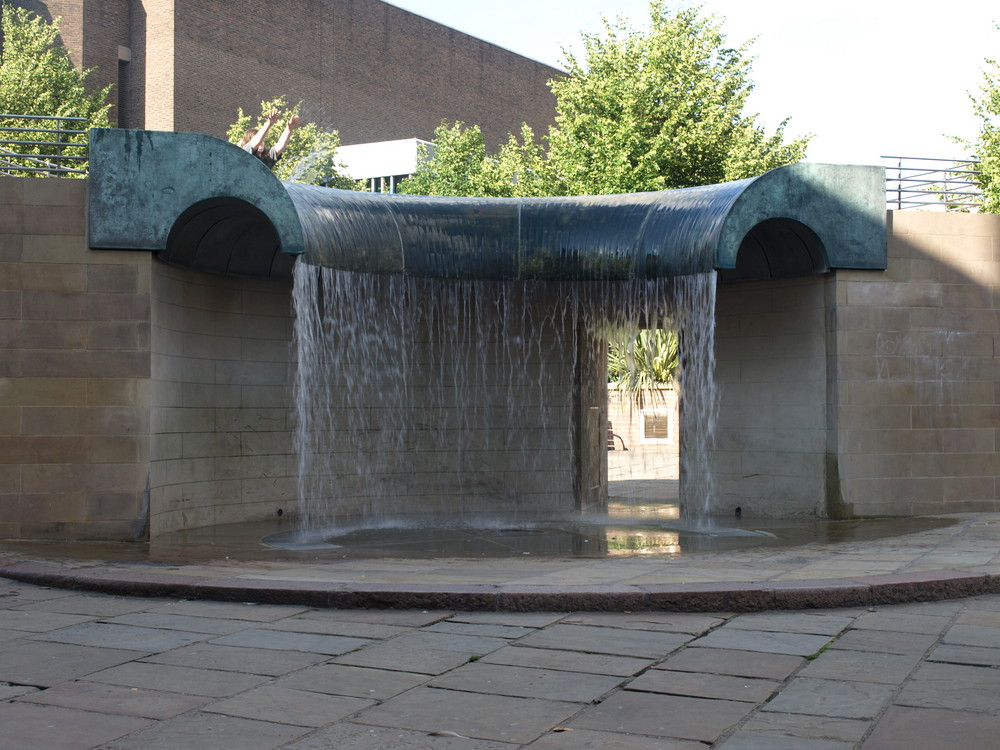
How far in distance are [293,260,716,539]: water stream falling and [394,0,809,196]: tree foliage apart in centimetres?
1284

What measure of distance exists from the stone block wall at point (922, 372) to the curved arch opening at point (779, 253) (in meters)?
0.45

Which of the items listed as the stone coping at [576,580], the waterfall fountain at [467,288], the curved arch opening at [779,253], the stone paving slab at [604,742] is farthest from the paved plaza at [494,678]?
the curved arch opening at [779,253]

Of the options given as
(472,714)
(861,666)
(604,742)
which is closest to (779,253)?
(861,666)

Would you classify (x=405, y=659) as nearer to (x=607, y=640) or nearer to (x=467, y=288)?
(x=607, y=640)

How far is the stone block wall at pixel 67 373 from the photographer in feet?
34.9

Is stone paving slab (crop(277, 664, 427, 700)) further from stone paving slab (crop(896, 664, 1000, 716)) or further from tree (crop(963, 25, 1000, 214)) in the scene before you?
tree (crop(963, 25, 1000, 214))

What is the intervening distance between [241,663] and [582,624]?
2.15m

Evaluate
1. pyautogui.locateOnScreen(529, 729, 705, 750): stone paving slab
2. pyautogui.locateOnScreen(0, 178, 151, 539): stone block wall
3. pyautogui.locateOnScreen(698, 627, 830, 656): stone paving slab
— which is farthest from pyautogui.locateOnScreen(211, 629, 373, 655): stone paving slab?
pyautogui.locateOnScreen(0, 178, 151, 539): stone block wall

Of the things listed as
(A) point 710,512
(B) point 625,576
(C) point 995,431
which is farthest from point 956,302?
(B) point 625,576

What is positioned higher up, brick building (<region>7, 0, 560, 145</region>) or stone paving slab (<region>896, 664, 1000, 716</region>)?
brick building (<region>7, 0, 560, 145</region>)

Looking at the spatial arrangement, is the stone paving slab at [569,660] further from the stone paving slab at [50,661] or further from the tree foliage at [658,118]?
the tree foliage at [658,118]

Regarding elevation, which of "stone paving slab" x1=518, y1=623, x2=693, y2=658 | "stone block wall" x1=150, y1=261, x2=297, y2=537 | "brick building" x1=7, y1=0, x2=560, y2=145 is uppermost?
"brick building" x1=7, y1=0, x2=560, y2=145

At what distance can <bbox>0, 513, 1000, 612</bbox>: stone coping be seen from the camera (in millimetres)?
7090

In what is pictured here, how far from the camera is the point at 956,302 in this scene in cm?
1275
